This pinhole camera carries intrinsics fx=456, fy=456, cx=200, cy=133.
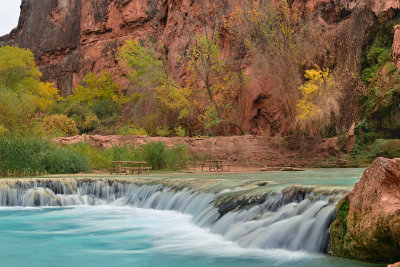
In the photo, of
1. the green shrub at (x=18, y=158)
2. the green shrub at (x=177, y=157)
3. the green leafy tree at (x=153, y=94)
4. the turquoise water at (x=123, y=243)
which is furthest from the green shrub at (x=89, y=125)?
the turquoise water at (x=123, y=243)

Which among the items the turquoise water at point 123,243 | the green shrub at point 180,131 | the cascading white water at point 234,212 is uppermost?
the green shrub at point 180,131

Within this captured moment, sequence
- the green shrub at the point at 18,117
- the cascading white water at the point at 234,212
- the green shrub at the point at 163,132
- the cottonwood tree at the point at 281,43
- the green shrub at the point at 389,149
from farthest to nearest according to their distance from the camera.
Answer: the green shrub at the point at 163,132, the cottonwood tree at the point at 281,43, the green shrub at the point at 18,117, the green shrub at the point at 389,149, the cascading white water at the point at 234,212

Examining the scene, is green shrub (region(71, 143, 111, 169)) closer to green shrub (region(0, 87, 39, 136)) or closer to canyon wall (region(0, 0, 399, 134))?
green shrub (region(0, 87, 39, 136))

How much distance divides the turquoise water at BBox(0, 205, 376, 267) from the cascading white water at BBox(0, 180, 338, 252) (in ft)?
0.69

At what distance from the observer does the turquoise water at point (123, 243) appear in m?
6.71

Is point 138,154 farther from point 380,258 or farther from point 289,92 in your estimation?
point 380,258

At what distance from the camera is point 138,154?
20.7 metres

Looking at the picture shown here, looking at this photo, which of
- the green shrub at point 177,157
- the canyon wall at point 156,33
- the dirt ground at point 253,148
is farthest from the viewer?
the canyon wall at point 156,33

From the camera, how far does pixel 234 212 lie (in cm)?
857

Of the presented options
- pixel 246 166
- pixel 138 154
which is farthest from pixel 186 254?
pixel 246 166

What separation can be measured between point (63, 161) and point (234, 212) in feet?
38.9

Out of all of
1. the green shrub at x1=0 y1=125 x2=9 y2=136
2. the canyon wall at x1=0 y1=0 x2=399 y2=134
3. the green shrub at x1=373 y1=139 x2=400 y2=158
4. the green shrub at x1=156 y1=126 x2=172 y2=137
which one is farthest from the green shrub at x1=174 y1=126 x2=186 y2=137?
the green shrub at x1=373 y1=139 x2=400 y2=158

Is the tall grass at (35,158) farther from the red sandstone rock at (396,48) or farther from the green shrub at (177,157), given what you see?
the red sandstone rock at (396,48)

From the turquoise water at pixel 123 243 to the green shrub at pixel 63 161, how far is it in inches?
241
